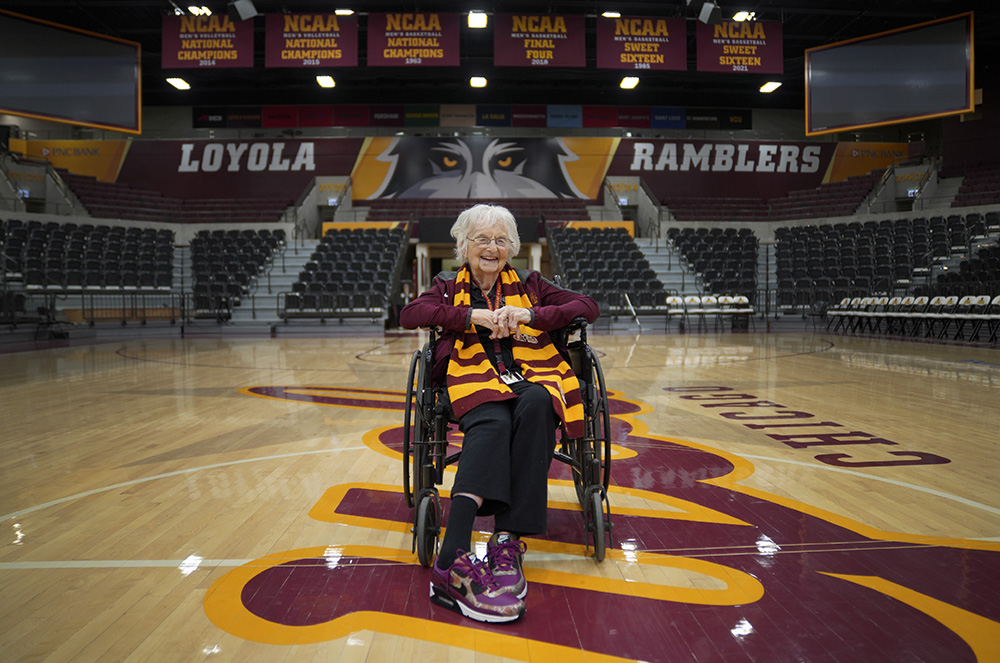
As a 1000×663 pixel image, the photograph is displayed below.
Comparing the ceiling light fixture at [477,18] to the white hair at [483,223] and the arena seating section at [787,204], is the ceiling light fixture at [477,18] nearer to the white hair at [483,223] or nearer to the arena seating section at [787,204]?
the arena seating section at [787,204]

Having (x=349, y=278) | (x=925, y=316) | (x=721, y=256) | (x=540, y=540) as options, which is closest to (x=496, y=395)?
(x=540, y=540)

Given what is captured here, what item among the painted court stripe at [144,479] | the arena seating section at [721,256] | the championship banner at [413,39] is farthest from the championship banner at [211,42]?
the painted court stripe at [144,479]

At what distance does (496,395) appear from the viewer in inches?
76.9

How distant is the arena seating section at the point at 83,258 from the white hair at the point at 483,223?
12.9 m

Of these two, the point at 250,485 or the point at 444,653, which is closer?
the point at 444,653

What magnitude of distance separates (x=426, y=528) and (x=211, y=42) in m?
14.2

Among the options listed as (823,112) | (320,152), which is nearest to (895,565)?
(823,112)

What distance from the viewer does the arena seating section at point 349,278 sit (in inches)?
541

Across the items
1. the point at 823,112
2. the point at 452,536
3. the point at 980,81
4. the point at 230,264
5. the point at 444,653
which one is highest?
the point at 980,81

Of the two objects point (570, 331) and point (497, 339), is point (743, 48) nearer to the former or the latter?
point (570, 331)

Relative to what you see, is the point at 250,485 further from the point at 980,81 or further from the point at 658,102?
the point at 980,81

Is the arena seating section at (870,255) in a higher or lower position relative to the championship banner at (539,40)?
lower

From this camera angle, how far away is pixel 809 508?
2.38 metres

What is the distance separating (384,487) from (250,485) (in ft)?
1.87
